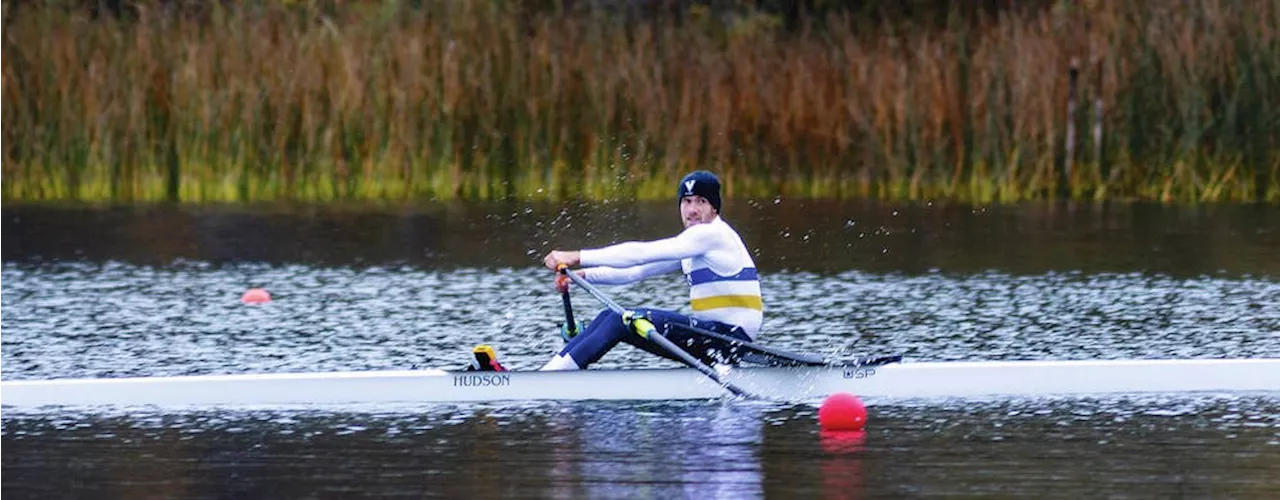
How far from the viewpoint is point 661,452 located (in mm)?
10172

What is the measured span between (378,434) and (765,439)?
163 centimetres

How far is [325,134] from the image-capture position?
2372cm

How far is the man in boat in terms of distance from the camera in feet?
39.3

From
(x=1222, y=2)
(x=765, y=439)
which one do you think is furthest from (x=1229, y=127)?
(x=765, y=439)

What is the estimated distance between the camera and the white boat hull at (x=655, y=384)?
1167 cm

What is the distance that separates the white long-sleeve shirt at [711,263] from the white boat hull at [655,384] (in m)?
0.35

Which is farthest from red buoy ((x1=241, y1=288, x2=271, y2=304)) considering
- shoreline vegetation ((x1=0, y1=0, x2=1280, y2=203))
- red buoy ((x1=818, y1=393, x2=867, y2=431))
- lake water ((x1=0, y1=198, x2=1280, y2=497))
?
red buoy ((x1=818, y1=393, x2=867, y2=431))

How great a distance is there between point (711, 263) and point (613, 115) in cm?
1174

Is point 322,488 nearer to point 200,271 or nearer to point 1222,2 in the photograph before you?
point 200,271

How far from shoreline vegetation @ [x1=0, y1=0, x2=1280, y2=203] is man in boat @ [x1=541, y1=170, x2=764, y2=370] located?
11.3 meters

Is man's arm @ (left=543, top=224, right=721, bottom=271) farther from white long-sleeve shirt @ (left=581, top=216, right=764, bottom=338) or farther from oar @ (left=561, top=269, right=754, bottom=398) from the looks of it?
oar @ (left=561, top=269, right=754, bottom=398)

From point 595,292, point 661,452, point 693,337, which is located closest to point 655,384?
point 693,337

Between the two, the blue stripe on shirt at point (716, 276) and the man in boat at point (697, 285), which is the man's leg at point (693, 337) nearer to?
the man in boat at point (697, 285)

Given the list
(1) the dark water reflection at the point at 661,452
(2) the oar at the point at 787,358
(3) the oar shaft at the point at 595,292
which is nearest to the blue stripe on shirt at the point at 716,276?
(2) the oar at the point at 787,358
